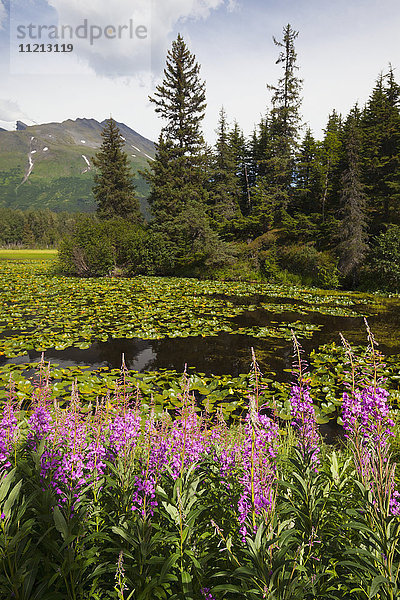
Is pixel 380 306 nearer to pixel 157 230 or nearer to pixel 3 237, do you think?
pixel 157 230

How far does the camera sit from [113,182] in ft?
137

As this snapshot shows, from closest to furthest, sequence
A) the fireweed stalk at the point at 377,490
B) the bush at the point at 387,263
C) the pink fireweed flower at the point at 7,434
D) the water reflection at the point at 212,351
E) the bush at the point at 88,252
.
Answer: the fireweed stalk at the point at 377,490 → the pink fireweed flower at the point at 7,434 → the water reflection at the point at 212,351 → the bush at the point at 387,263 → the bush at the point at 88,252

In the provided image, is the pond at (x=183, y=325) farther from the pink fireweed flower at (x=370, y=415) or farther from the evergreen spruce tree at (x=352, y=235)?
the pink fireweed flower at (x=370, y=415)

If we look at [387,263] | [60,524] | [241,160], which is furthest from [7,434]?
[241,160]

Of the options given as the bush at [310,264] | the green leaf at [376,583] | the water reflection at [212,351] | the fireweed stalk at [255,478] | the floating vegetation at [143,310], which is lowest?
the water reflection at [212,351]

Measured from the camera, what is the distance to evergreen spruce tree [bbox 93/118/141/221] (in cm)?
4056

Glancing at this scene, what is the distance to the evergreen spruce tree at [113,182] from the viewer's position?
133ft

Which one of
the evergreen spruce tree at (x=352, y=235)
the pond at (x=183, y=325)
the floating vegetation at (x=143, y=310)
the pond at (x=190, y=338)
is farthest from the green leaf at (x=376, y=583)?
the evergreen spruce tree at (x=352, y=235)

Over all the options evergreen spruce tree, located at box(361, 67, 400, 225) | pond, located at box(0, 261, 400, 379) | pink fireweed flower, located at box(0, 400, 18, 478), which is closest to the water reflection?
pond, located at box(0, 261, 400, 379)

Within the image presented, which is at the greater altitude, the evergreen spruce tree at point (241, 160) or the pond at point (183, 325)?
the evergreen spruce tree at point (241, 160)

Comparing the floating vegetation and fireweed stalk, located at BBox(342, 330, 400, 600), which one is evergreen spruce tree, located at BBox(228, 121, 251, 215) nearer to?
the floating vegetation

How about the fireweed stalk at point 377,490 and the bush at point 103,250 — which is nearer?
the fireweed stalk at point 377,490

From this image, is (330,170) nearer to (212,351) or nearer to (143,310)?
(143,310)

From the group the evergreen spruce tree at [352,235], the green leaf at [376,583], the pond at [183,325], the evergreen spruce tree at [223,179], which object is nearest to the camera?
the green leaf at [376,583]
